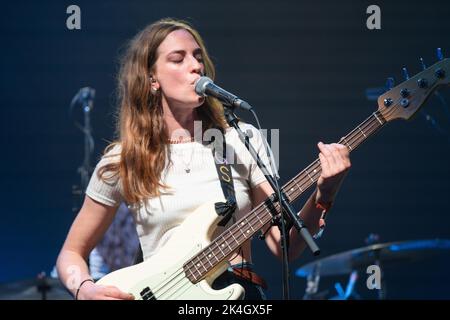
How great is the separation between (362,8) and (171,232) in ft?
9.09

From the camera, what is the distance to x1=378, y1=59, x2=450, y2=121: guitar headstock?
8.42 feet

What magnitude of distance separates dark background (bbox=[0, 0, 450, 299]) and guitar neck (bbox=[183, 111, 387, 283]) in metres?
2.46

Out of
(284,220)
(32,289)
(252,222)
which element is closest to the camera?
(284,220)

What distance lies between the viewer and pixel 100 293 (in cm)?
264

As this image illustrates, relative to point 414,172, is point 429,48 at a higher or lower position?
higher

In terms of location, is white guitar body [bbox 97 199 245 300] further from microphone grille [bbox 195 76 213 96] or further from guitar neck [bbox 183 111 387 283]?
microphone grille [bbox 195 76 213 96]

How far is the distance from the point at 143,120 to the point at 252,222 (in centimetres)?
74

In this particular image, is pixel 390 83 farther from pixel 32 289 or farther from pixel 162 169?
pixel 32 289

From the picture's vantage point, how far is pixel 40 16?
5043 mm

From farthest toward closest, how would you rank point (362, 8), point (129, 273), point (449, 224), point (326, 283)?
1. point (326, 283)
2. point (449, 224)
3. point (362, 8)
4. point (129, 273)
